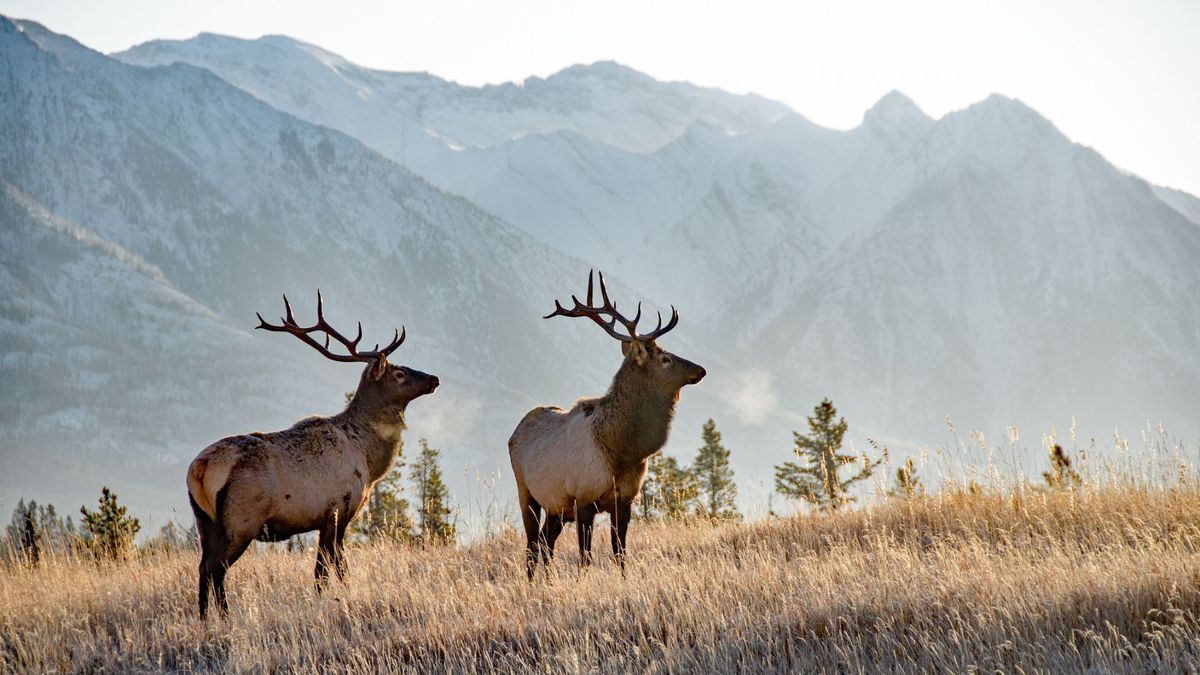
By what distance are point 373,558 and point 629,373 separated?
377 cm

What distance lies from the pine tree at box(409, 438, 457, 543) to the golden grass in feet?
9.30

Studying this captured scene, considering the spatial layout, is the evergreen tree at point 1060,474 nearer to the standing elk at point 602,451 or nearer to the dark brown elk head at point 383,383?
the standing elk at point 602,451

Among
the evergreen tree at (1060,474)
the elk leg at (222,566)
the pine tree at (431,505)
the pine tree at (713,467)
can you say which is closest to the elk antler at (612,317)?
the pine tree at (431,505)

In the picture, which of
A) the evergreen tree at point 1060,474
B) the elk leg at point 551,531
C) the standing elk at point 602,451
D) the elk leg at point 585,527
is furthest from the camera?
the evergreen tree at point 1060,474

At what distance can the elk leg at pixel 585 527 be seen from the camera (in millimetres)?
9867

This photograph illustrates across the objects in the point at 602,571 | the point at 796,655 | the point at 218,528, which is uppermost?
the point at 218,528

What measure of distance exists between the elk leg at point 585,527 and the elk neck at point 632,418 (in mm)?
516

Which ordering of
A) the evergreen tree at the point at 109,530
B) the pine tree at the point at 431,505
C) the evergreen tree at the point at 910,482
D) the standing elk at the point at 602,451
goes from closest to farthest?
the standing elk at the point at 602,451 → the evergreen tree at the point at 910,482 → the evergreen tree at the point at 109,530 → the pine tree at the point at 431,505

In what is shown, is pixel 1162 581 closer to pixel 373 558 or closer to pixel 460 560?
pixel 460 560

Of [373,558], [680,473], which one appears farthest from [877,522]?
[680,473]

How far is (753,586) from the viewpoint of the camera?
817 cm

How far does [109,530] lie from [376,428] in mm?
7558

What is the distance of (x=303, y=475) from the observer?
922 centimetres

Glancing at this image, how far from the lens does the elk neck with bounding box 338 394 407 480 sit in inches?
398
